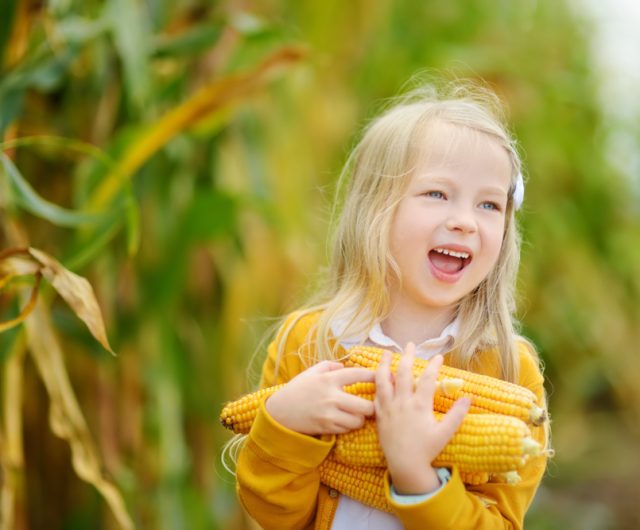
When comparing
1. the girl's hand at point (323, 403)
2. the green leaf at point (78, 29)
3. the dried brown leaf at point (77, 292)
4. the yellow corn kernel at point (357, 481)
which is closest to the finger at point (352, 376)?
the girl's hand at point (323, 403)

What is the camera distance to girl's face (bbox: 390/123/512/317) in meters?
0.97

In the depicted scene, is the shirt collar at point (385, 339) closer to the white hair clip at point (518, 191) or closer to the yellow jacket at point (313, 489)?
the yellow jacket at point (313, 489)

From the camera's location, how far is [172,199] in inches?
76.2

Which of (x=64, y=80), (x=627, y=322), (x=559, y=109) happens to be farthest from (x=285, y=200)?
(x=627, y=322)

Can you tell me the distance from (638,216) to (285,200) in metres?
2.31

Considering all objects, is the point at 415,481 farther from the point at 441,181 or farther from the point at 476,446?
the point at 441,181

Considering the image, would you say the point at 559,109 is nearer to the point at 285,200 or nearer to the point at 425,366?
the point at 285,200

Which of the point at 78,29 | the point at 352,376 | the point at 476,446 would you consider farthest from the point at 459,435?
the point at 78,29

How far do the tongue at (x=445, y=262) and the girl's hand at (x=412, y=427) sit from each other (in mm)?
123

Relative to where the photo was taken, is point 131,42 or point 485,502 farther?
point 131,42

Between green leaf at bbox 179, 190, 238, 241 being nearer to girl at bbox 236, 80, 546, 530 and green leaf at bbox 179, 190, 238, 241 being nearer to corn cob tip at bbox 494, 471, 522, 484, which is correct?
girl at bbox 236, 80, 546, 530

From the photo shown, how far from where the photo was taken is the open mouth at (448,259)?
0.98m

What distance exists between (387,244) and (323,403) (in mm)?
199

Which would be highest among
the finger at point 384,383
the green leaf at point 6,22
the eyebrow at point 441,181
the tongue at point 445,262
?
the green leaf at point 6,22
